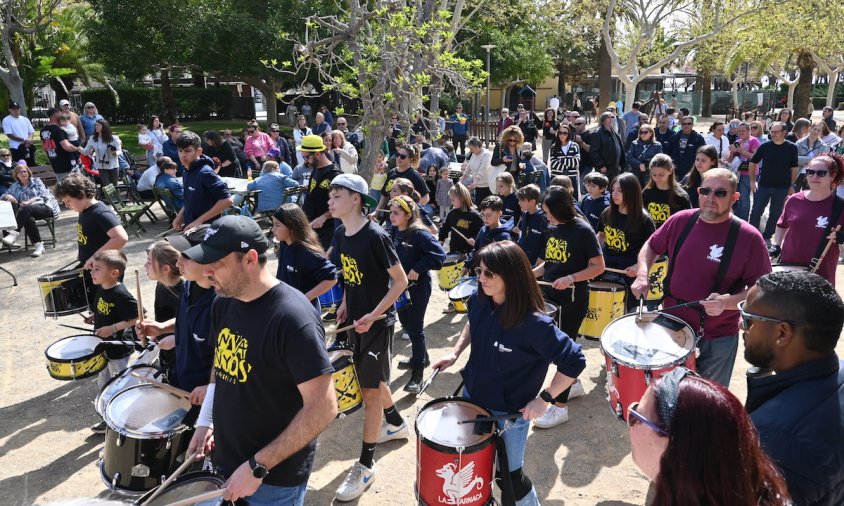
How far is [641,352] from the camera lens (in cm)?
383

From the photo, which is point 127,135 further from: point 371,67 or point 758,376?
point 758,376

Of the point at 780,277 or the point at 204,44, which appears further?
the point at 204,44

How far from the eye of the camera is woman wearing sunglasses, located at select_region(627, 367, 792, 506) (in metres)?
1.60

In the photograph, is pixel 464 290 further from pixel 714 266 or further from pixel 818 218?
pixel 818 218

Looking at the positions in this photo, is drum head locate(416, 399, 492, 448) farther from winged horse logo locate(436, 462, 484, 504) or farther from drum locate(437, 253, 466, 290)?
drum locate(437, 253, 466, 290)

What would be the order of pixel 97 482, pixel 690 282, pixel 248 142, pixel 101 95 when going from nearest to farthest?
pixel 690 282 < pixel 97 482 < pixel 248 142 < pixel 101 95

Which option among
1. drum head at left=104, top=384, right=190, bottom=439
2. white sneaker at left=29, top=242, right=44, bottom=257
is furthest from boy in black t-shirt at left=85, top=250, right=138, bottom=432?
white sneaker at left=29, top=242, right=44, bottom=257

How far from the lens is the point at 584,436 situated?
16.2 ft

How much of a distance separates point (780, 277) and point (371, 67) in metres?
7.76

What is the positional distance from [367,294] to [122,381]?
1682 mm

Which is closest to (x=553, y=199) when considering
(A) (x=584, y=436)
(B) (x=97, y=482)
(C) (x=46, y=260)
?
(A) (x=584, y=436)

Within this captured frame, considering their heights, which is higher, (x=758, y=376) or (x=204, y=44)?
(x=204, y=44)

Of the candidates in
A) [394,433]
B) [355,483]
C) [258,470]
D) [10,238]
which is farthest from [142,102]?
[258,470]

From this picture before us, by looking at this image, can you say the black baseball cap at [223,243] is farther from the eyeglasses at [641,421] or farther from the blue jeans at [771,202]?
the blue jeans at [771,202]
